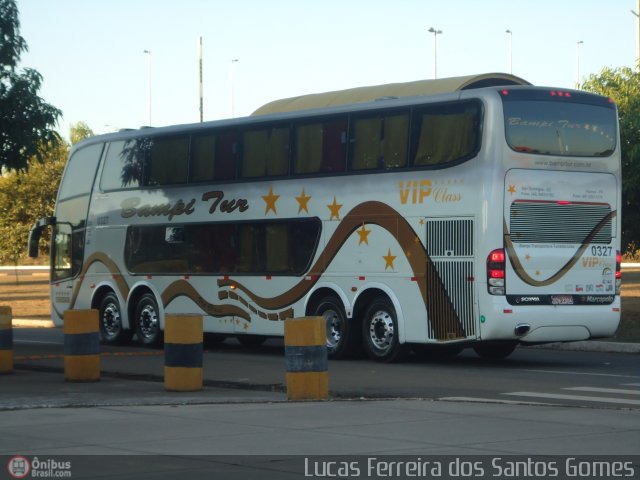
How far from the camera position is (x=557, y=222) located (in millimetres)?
19938

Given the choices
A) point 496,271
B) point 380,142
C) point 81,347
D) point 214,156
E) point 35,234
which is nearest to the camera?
point 81,347

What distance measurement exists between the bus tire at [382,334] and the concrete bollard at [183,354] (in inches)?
243

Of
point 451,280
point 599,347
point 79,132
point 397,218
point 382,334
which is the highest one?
point 79,132

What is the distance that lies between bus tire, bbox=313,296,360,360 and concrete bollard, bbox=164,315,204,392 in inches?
264

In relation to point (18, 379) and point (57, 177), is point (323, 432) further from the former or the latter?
point (57, 177)

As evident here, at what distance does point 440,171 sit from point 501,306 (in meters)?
2.26

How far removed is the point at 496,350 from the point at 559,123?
4.24 metres

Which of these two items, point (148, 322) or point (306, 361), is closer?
point (306, 361)

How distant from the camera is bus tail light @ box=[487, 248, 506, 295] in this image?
1934 cm

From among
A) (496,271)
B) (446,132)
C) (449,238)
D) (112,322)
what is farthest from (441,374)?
(112,322)

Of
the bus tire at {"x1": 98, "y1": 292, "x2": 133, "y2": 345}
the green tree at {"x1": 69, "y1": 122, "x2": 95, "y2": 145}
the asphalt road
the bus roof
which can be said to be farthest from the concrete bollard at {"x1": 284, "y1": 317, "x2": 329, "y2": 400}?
the green tree at {"x1": 69, "y1": 122, "x2": 95, "y2": 145}

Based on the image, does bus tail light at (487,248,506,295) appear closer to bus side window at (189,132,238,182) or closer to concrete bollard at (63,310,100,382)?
concrete bollard at (63,310,100,382)

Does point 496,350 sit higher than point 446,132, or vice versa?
point 446,132

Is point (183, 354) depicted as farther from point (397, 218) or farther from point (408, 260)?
point (397, 218)
